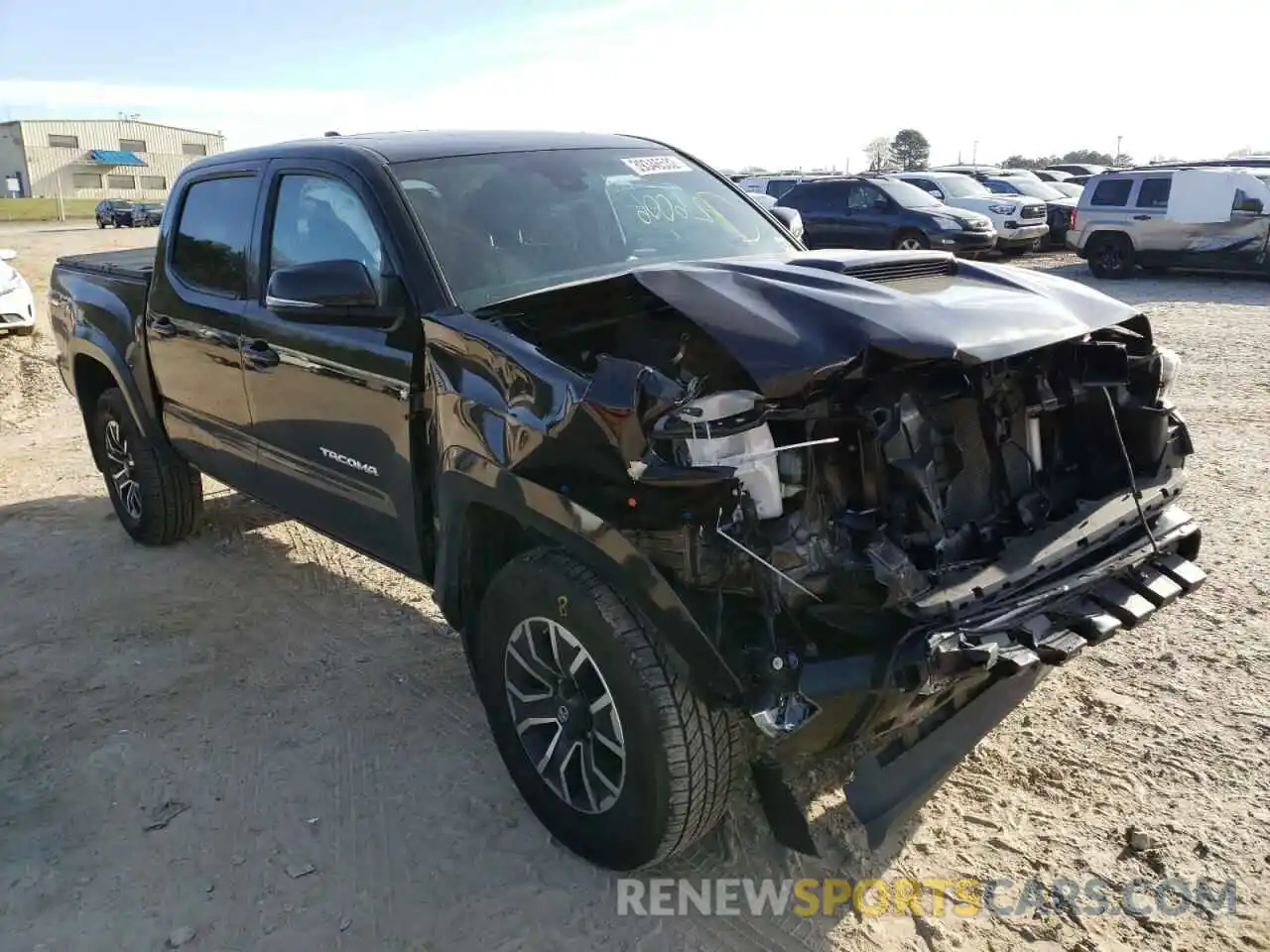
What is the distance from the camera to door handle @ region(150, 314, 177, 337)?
15.5 ft

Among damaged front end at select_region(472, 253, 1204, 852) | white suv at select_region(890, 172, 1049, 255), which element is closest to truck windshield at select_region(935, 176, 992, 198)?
white suv at select_region(890, 172, 1049, 255)

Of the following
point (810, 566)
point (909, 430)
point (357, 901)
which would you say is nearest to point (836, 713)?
point (810, 566)

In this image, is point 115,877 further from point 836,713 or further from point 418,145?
point 418,145

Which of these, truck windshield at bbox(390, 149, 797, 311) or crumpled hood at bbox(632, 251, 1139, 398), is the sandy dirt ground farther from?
truck windshield at bbox(390, 149, 797, 311)

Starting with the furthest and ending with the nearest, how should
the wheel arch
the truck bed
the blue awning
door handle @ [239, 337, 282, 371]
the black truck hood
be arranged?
the blue awning → the wheel arch → the truck bed → door handle @ [239, 337, 282, 371] → the black truck hood

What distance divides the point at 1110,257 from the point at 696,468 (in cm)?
1694

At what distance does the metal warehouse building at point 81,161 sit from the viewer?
8162 centimetres

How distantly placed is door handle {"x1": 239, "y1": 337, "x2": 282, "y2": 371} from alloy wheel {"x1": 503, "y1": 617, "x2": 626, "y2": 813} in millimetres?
1683

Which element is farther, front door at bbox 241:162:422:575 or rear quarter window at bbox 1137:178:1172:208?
rear quarter window at bbox 1137:178:1172:208

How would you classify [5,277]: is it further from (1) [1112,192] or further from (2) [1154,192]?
(2) [1154,192]

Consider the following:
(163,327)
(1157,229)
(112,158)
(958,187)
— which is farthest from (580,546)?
(112,158)

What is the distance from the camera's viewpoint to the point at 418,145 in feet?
12.3

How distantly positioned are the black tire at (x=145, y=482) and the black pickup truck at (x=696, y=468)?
198 centimetres

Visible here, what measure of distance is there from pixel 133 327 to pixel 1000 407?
4.27 metres
